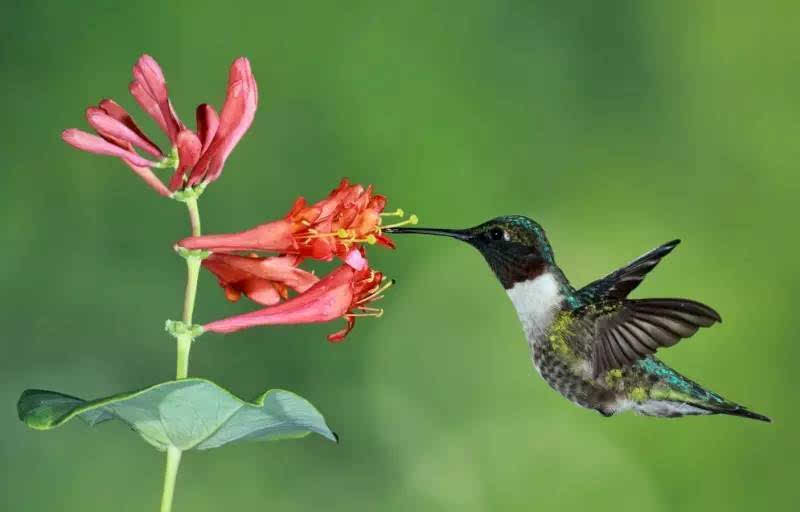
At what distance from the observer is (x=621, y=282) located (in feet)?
5.94

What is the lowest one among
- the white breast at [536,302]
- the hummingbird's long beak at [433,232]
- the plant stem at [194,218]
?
the plant stem at [194,218]

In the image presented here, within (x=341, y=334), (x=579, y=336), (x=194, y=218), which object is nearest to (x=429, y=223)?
(x=579, y=336)

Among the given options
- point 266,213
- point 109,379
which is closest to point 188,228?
point 266,213

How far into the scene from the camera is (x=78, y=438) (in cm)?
321

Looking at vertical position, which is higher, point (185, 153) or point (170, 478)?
point (185, 153)

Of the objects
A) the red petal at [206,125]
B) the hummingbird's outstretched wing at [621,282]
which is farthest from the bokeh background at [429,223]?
the red petal at [206,125]

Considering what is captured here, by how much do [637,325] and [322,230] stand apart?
1.89 feet

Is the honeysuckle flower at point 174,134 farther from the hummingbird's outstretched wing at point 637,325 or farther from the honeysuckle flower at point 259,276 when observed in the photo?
the hummingbird's outstretched wing at point 637,325

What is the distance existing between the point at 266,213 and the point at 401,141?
452 mm

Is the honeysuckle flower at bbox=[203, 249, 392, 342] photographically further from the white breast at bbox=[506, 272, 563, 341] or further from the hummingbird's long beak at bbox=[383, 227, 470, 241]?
the white breast at bbox=[506, 272, 563, 341]

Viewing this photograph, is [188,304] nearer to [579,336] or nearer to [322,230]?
[322,230]

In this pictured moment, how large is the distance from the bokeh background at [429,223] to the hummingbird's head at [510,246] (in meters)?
1.40

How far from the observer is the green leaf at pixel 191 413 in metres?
0.93

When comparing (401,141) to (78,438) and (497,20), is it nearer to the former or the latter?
(497,20)
